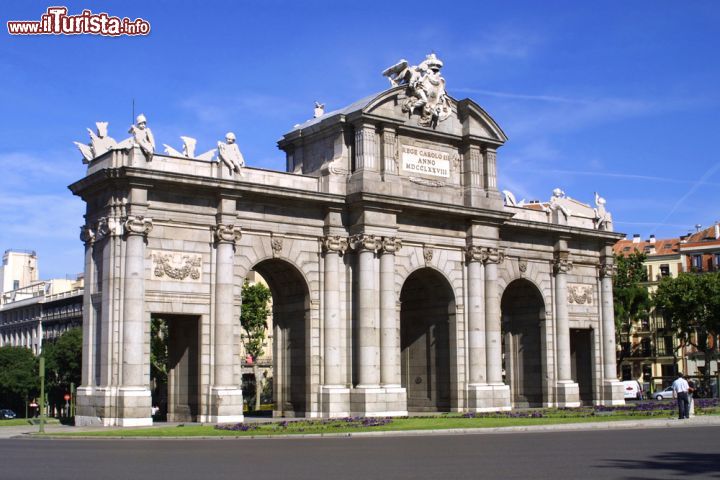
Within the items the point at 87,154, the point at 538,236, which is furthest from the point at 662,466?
the point at 538,236

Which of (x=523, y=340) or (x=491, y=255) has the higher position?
(x=491, y=255)

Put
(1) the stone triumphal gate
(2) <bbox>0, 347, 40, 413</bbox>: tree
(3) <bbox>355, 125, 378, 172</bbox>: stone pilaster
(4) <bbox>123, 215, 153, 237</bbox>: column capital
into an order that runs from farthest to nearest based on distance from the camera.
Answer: (2) <bbox>0, 347, 40, 413</bbox>: tree
(3) <bbox>355, 125, 378, 172</bbox>: stone pilaster
(1) the stone triumphal gate
(4) <bbox>123, 215, 153, 237</bbox>: column capital

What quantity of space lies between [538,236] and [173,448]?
34.9 m

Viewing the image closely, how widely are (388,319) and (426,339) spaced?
640 centimetres

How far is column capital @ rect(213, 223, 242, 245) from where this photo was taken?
44.0 metres

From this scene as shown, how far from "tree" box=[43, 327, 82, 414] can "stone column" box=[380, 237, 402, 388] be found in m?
53.6

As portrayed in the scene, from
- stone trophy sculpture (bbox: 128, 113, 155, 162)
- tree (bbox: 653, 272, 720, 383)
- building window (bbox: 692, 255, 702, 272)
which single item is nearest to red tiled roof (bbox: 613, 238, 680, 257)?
building window (bbox: 692, 255, 702, 272)

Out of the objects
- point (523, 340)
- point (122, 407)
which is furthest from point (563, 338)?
point (122, 407)

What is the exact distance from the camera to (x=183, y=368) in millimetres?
45125

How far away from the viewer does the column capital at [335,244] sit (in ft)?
156

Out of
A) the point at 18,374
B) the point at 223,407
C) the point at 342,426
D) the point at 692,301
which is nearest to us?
the point at 342,426

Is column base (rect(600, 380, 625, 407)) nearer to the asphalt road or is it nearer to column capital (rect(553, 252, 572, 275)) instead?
column capital (rect(553, 252, 572, 275))

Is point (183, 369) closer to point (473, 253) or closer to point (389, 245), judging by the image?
point (389, 245)

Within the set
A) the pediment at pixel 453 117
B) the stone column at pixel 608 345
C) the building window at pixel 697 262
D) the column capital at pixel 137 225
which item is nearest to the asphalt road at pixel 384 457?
the column capital at pixel 137 225
